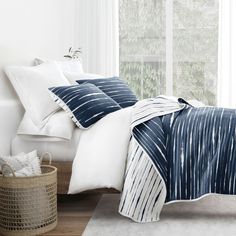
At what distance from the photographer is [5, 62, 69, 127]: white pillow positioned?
120 inches

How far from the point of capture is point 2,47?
3215 mm

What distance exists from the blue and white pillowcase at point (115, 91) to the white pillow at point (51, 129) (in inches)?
19.4

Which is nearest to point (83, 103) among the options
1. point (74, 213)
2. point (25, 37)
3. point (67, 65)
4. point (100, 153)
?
point (100, 153)

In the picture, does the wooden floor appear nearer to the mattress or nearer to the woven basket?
the woven basket

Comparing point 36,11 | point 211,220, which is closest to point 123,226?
point 211,220

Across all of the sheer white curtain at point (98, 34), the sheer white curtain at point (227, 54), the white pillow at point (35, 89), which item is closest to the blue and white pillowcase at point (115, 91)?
the white pillow at point (35, 89)

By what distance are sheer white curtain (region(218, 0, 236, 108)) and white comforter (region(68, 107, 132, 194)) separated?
3170 mm

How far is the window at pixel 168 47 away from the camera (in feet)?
19.0

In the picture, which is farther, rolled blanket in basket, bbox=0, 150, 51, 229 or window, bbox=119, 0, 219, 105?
window, bbox=119, 0, 219, 105

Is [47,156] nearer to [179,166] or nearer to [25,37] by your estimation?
[179,166]

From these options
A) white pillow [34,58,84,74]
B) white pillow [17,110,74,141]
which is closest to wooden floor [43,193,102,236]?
white pillow [17,110,74,141]

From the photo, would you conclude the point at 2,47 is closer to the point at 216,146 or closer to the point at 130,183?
the point at 130,183

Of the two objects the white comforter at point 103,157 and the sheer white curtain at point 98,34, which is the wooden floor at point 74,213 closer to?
the white comforter at point 103,157

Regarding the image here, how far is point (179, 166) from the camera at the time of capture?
8.63 ft
